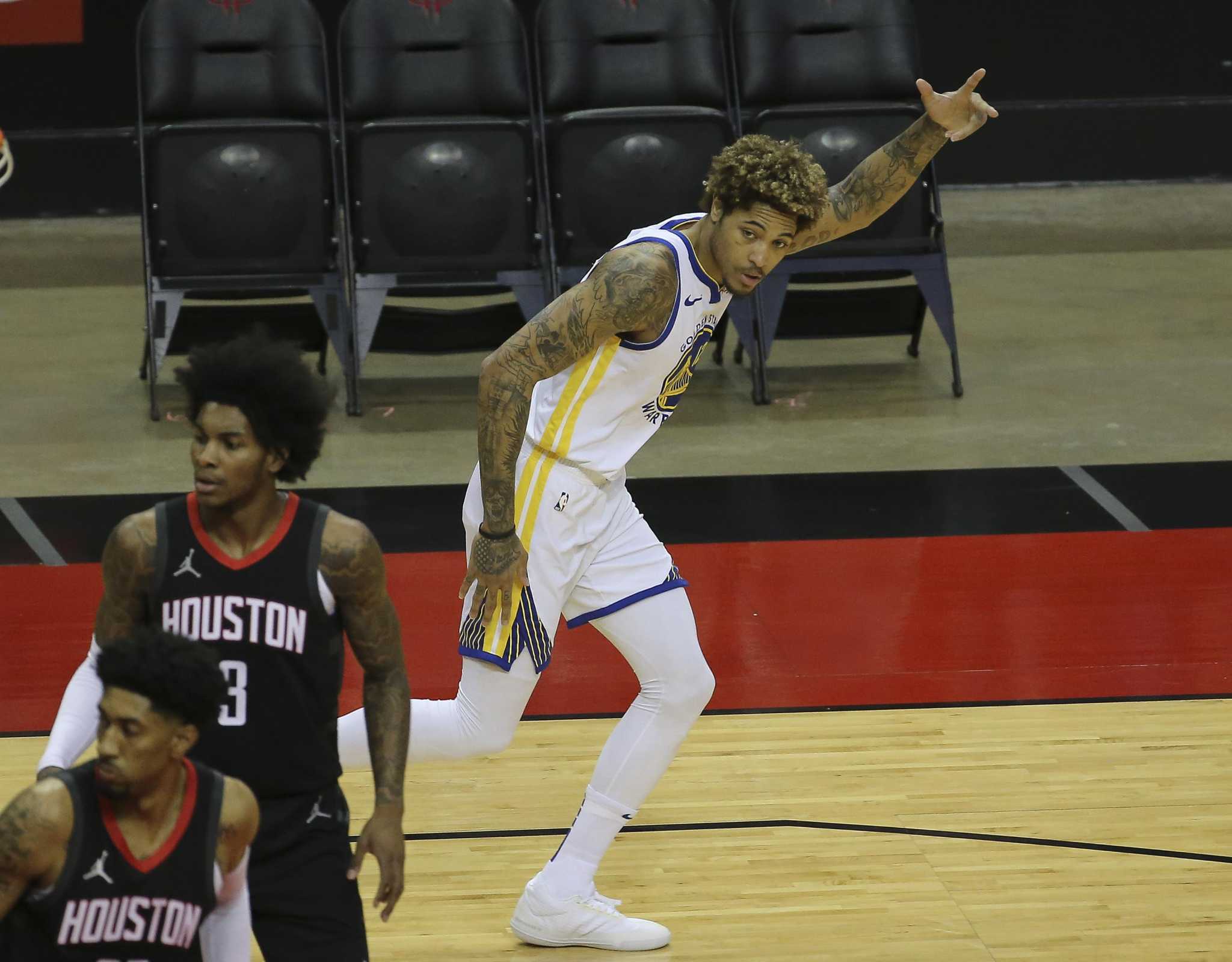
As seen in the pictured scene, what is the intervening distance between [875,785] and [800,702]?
58cm

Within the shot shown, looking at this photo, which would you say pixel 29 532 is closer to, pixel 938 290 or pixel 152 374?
pixel 152 374

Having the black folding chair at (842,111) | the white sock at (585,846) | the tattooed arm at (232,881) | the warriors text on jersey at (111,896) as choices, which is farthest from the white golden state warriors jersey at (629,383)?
the black folding chair at (842,111)

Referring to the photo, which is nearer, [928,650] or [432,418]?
[928,650]

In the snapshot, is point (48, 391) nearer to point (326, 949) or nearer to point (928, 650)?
point (928, 650)

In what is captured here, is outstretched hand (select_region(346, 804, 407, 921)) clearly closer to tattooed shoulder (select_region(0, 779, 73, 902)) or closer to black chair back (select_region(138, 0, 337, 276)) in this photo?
tattooed shoulder (select_region(0, 779, 73, 902))

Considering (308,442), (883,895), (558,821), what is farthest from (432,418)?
(308,442)

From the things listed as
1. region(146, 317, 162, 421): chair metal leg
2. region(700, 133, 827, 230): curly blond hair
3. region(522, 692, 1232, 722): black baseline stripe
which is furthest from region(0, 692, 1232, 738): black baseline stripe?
region(146, 317, 162, 421): chair metal leg

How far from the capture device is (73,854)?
2.12 metres

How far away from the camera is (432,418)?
305 inches

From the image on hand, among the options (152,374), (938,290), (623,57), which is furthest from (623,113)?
(152,374)

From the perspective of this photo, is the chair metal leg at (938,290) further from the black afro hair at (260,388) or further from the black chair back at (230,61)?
the black afro hair at (260,388)

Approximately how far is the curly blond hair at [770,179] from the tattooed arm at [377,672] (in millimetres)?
1129

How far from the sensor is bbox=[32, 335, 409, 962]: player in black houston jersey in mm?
2439

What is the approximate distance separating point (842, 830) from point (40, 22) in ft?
29.3
